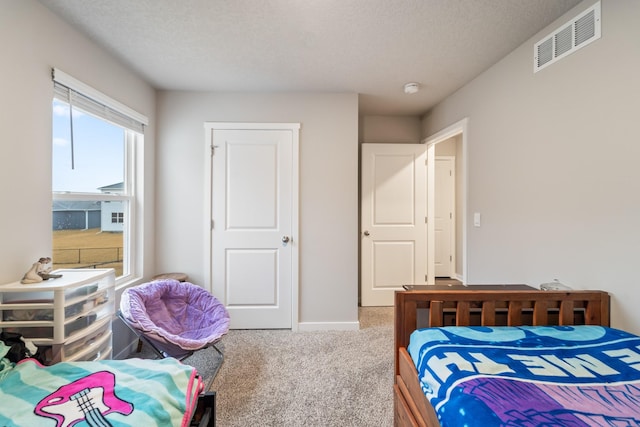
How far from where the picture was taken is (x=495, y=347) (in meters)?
1.09

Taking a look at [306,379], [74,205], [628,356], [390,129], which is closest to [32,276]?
[74,205]

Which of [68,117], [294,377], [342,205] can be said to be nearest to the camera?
[68,117]

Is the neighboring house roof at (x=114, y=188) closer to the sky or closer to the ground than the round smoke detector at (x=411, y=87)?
closer to the ground

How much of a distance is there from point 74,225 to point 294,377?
1.89 metres

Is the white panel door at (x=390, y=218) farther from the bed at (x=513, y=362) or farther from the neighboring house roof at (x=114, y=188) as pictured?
the neighboring house roof at (x=114, y=188)

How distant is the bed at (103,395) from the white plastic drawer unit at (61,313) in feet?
0.71

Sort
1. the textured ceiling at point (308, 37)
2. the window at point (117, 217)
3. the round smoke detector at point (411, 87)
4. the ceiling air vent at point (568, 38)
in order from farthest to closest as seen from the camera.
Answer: the round smoke detector at point (411, 87) < the window at point (117, 217) < the textured ceiling at point (308, 37) < the ceiling air vent at point (568, 38)

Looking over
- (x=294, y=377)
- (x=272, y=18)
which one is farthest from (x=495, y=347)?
(x=272, y=18)

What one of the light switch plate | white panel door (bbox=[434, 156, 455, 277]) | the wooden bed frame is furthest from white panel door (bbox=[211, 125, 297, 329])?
white panel door (bbox=[434, 156, 455, 277])

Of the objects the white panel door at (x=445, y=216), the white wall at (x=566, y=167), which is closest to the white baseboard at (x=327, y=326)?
the white wall at (x=566, y=167)

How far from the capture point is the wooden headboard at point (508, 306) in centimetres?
139

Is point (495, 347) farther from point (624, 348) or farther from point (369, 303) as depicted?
point (369, 303)

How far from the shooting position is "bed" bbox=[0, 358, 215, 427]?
0.87m

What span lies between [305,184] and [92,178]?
1.73 metres
